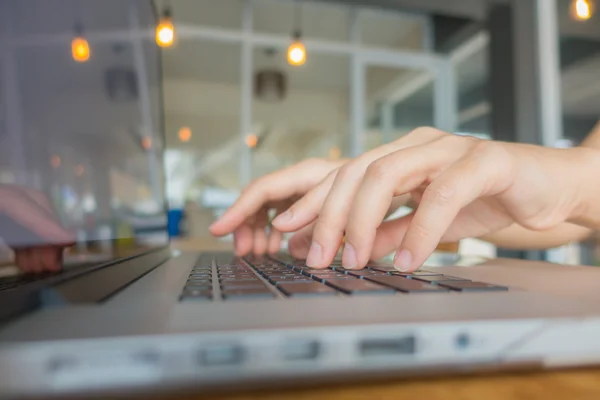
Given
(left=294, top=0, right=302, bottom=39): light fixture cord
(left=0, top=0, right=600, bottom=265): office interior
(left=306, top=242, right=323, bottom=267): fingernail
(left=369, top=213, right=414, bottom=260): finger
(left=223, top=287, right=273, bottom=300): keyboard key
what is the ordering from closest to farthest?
(left=223, top=287, right=273, bottom=300): keyboard key → (left=0, top=0, right=600, bottom=265): office interior → (left=306, top=242, right=323, bottom=267): fingernail → (left=369, top=213, right=414, bottom=260): finger → (left=294, top=0, right=302, bottom=39): light fixture cord

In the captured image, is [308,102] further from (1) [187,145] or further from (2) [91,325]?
A: (2) [91,325]

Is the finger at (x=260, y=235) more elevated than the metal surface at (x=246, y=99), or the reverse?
the metal surface at (x=246, y=99)

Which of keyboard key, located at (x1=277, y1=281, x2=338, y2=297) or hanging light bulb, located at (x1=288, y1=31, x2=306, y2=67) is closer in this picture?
keyboard key, located at (x1=277, y1=281, x2=338, y2=297)

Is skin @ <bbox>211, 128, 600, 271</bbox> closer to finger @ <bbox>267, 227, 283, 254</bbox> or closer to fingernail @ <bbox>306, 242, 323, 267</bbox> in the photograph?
fingernail @ <bbox>306, 242, 323, 267</bbox>

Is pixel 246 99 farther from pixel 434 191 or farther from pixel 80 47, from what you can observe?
pixel 434 191

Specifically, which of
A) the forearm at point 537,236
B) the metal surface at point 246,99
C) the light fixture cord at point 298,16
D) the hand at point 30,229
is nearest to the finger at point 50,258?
the hand at point 30,229

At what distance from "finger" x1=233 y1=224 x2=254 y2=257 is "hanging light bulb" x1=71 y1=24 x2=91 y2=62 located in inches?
17.8

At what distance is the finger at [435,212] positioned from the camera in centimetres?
42

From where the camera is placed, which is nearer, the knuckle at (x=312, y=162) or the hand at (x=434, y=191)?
the hand at (x=434, y=191)

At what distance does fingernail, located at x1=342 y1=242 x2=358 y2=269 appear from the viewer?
1.53 ft

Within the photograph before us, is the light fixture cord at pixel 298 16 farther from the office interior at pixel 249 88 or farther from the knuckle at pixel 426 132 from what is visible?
the knuckle at pixel 426 132

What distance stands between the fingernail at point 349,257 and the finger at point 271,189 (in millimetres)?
316

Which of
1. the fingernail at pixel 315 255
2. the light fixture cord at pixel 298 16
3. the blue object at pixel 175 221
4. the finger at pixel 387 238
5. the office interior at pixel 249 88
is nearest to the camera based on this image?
the office interior at pixel 249 88

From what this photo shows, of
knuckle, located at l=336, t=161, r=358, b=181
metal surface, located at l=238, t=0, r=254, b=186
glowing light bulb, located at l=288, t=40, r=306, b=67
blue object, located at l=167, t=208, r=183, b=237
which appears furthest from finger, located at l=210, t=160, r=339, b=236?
metal surface, located at l=238, t=0, r=254, b=186
